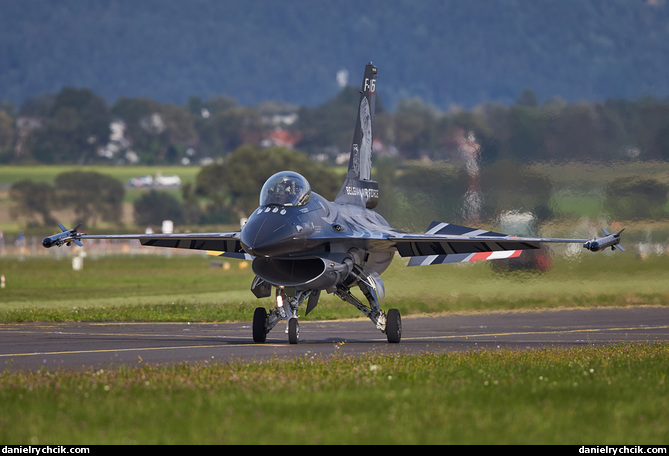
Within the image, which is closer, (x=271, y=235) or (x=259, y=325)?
(x=271, y=235)

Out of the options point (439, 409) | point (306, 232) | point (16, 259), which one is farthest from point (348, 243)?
point (16, 259)

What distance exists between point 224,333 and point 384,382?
13.3 metres

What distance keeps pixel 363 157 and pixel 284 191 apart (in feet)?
24.0

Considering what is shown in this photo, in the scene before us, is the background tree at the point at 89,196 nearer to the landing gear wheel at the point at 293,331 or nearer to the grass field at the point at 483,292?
the grass field at the point at 483,292

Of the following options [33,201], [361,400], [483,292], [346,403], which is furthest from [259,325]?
[33,201]

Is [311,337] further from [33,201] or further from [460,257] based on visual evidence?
[33,201]

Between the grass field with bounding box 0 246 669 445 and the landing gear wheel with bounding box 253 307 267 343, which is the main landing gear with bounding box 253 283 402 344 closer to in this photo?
the landing gear wheel with bounding box 253 307 267 343

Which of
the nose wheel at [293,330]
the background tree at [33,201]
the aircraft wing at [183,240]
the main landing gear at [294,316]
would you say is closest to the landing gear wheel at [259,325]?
the main landing gear at [294,316]

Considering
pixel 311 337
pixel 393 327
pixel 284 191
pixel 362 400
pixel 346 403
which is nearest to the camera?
pixel 346 403

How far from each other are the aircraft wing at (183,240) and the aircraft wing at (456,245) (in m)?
3.90

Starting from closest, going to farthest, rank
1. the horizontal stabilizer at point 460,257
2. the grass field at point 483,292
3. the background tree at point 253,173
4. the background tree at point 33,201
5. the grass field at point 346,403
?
the grass field at point 346,403, the horizontal stabilizer at point 460,257, the grass field at point 483,292, the background tree at point 253,173, the background tree at point 33,201

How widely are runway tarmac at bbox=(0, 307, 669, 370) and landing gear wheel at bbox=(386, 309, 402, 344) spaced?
0.23 m

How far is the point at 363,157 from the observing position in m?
29.9

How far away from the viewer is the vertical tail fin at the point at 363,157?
28828mm
